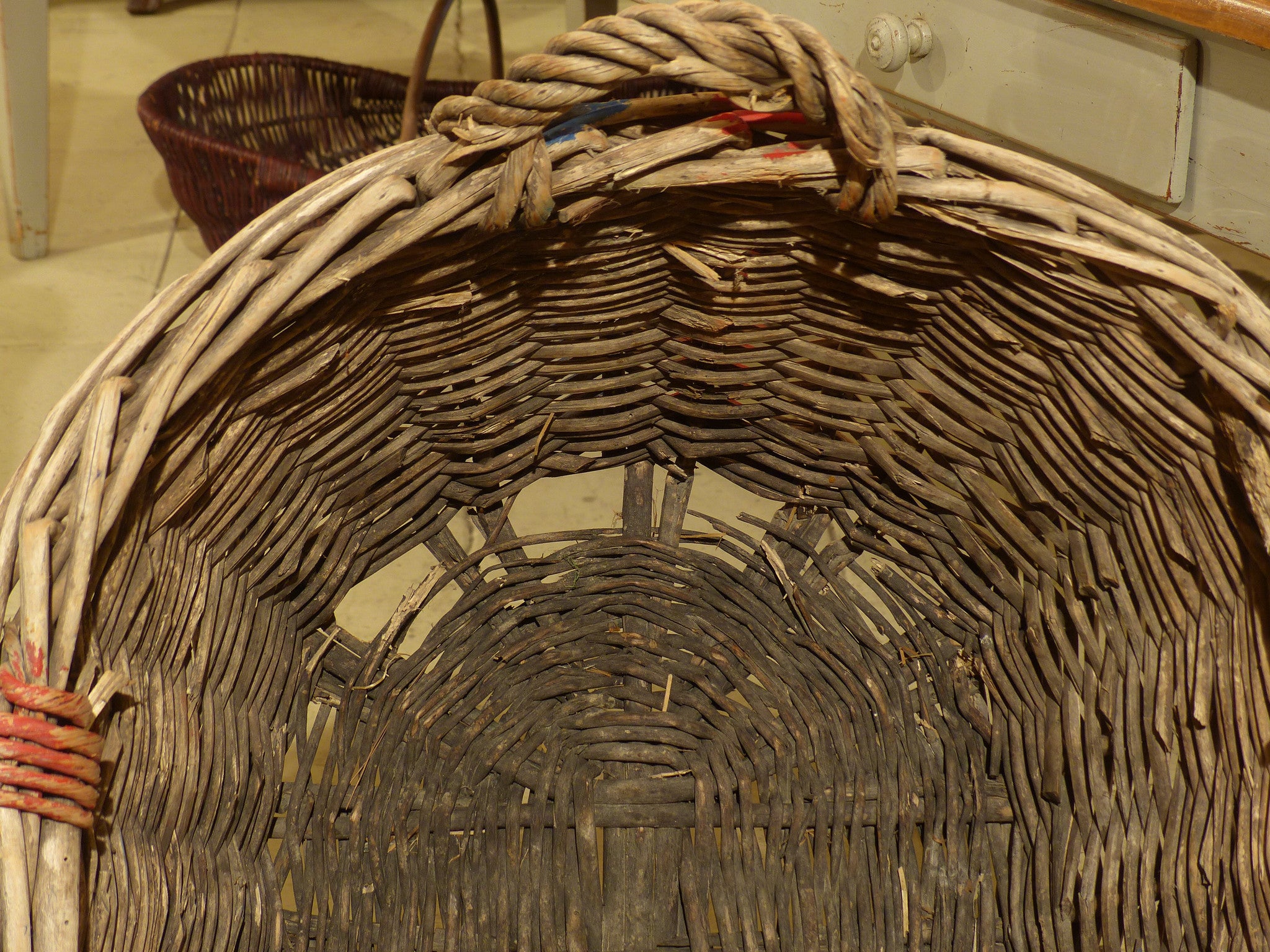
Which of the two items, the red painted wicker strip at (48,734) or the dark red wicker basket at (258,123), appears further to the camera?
the dark red wicker basket at (258,123)

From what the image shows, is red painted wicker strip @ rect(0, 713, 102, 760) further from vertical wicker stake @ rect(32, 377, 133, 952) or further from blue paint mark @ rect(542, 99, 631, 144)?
blue paint mark @ rect(542, 99, 631, 144)

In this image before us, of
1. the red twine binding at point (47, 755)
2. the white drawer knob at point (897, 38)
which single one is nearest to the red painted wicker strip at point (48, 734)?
the red twine binding at point (47, 755)

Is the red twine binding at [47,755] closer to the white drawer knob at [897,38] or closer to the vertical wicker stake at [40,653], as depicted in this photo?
the vertical wicker stake at [40,653]

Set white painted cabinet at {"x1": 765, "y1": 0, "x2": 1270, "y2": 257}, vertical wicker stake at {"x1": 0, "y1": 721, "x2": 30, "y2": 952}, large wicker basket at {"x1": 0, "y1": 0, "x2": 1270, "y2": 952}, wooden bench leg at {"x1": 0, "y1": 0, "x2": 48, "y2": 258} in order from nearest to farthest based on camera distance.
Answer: vertical wicker stake at {"x1": 0, "y1": 721, "x2": 30, "y2": 952}, large wicker basket at {"x1": 0, "y1": 0, "x2": 1270, "y2": 952}, white painted cabinet at {"x1": 765, "y1": 0, "x2": 1270, "y2": 257}, wooden bench leg at {"x1": 0, "y1": 0, "x2": 48, "y2": 258}

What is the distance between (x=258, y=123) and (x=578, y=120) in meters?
0.90

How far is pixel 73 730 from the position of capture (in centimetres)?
35

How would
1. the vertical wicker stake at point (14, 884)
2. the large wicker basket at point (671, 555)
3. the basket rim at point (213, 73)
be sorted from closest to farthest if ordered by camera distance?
the vertical wicker stake at point (14, 884), the large wicker basket at point (671, 555), the basket rim at point (213, 73)

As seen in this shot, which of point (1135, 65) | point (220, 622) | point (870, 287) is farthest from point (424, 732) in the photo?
point (1135, 65)

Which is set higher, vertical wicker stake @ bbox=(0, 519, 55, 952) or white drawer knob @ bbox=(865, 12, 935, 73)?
white drawer knob @ bbox=(865, 12, 935, 73)

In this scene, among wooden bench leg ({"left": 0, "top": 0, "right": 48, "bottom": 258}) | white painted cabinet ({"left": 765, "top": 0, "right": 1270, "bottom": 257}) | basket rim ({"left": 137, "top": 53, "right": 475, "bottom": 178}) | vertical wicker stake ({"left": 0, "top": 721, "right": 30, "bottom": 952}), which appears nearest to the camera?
vertical wicker stake ({"left": 0, "top": 721, "right": 30, "bottom": 952})

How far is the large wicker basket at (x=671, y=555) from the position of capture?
417 mm

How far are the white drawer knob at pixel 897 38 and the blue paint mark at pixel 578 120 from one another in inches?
13.9

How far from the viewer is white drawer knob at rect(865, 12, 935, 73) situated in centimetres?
74

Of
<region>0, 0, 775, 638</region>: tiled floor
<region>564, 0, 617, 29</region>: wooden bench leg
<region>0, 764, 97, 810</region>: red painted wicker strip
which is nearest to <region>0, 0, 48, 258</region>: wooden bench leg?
<region>0, 0, 775, 638</region>: tiled floor
